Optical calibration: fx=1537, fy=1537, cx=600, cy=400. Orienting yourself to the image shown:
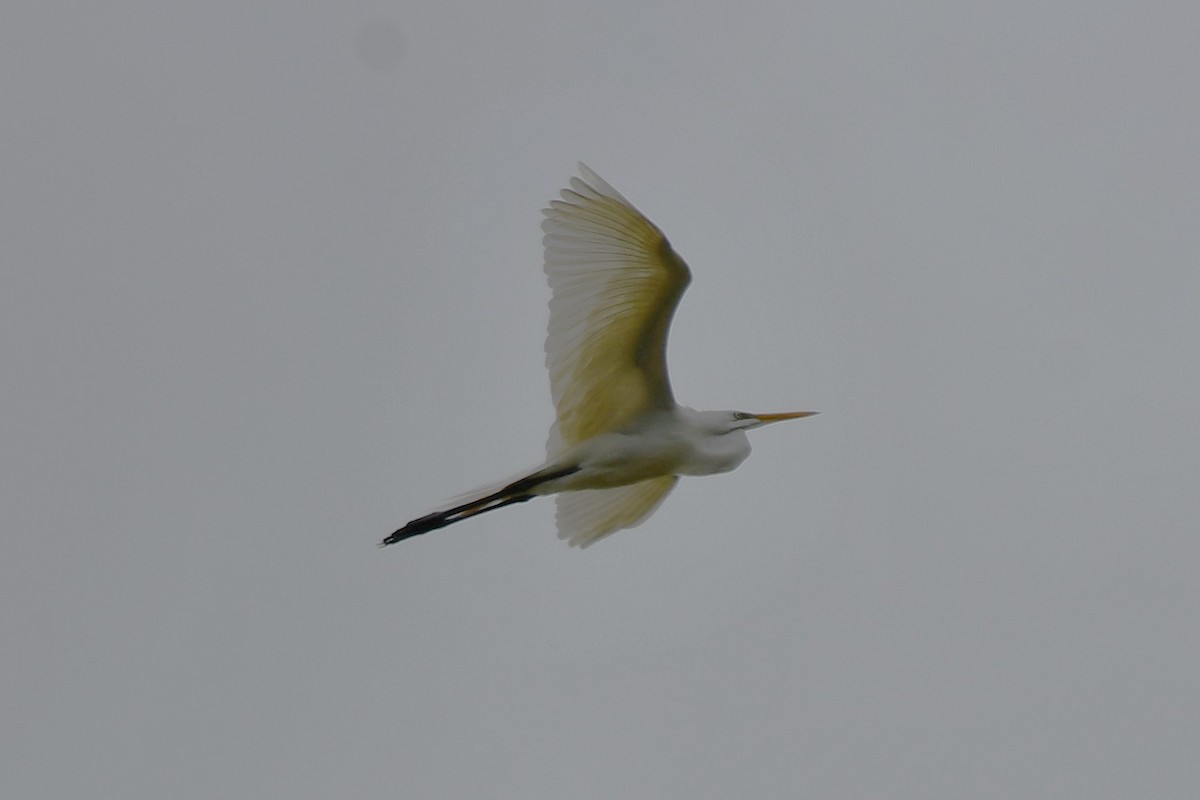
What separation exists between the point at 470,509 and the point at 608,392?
3.09 feet

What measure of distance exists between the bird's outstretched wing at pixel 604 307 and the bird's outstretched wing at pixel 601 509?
0.50 m

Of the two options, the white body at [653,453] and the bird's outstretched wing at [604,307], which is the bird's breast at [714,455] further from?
the bird's outstretched wing at [604,307]

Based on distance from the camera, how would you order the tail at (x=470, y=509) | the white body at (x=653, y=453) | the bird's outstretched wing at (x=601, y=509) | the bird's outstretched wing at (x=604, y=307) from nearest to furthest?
the bird's outstretched wing at (x=604, y=307)
the tail at (x=470, y=509)
the white body at (x=653, y=453)
the bird's outstretched wing at (x=601, y=509)

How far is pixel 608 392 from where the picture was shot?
8.00 metres

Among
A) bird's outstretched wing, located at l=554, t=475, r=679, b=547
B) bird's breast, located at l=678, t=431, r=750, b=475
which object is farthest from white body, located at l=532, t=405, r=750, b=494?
bird's outstretched wing, located at l=554, t=475, r=679, b=547

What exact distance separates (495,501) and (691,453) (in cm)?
106

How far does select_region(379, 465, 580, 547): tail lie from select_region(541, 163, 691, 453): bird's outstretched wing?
0.47 m

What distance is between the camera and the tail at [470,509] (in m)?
7.73

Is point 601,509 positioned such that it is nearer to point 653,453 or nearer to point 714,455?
point 653,453

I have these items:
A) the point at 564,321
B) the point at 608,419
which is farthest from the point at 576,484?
the point at 564,321

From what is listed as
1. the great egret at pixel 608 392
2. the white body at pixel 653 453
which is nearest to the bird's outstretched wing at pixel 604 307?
the great egret at pixel 608 392

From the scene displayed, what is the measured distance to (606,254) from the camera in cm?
734

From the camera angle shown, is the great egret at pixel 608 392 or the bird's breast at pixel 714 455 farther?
the bird's breast at pixel 714 455

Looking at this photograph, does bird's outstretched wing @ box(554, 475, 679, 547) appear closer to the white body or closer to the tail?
the white body
